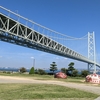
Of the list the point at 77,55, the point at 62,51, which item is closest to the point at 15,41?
the point at 62,51

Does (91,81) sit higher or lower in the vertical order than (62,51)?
lower

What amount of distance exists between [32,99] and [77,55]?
67.5m

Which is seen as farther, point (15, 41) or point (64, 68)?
point (64, 68)

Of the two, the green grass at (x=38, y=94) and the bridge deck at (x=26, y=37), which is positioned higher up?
the bridge deck at (x=26, y=37)

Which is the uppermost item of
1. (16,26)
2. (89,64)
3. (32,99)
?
(16,26)

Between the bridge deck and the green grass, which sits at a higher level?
the bridge deck

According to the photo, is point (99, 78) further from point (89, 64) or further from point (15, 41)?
point (89, 64)

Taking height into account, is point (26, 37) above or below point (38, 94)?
above

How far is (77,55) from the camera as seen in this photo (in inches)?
2960

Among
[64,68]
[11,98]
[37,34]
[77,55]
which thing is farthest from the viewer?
[77,55]

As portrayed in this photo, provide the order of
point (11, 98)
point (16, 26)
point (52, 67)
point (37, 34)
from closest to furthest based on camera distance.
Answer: point (11, 98) → point (16, 26) → point (37, 34) → point (52, 67)

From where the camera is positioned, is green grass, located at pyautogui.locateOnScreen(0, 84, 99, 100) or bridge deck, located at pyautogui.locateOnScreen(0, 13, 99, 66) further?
bridge deck, located at pyautogui.locateOnScreen(0, 13, 99, 66)

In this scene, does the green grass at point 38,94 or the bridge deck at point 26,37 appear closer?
the green grass at point 38,94

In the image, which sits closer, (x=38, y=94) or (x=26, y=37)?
(x=38, y=94)
